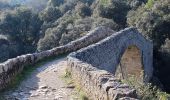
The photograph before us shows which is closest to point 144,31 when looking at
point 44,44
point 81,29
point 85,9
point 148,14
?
point 148,14

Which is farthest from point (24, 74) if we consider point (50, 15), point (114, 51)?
point (50, 15)

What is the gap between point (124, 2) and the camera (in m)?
39.2

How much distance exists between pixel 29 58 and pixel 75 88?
4.31 meters

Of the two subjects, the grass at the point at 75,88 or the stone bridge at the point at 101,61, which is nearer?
the stone bridge at the point at 101,61

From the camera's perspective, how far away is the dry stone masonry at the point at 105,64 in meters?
8.34

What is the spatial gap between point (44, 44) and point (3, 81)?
26.6m

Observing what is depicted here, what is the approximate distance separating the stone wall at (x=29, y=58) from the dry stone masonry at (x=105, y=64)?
1462 mm

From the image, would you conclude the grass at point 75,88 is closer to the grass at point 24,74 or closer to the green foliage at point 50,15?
the grass at point 24,74

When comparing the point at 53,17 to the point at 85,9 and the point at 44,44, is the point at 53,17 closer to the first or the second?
the point at 85,9

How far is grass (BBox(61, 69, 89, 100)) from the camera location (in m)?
10.1

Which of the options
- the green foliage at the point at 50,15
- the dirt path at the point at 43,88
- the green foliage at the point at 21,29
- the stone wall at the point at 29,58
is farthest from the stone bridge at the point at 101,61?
the green foliage at the point at 50,15

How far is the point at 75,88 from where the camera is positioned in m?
11.2

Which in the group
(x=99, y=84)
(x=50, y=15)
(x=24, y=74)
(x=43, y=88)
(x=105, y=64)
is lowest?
(x=43, y=88)

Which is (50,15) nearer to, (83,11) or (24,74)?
(83,11)
